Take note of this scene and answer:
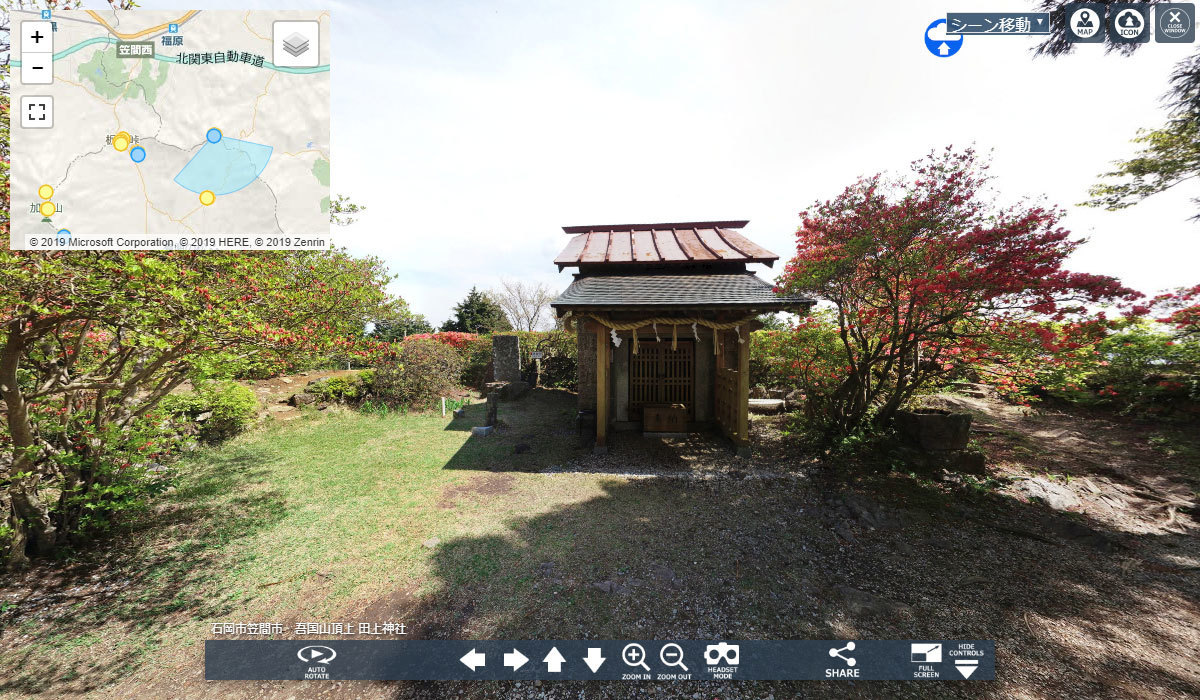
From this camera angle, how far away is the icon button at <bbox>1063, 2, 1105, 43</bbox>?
429cm

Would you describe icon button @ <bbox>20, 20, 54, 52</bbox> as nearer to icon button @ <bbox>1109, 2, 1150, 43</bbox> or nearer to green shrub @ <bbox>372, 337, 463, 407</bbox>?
green shrub @ <bbox>372, 337, 463, 407</bbox>

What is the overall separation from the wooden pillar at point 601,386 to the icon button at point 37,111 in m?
5.91

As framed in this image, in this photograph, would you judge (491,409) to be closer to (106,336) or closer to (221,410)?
(221,410)

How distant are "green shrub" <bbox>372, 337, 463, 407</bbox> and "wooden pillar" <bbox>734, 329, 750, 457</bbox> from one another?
8264 millimetres

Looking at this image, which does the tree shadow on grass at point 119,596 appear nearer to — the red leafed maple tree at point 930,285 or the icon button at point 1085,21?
the red leafed maple tree at point 930,285

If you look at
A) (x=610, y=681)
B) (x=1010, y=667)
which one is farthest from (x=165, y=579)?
(x=1010, y=667)

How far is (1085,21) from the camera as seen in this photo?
434 cm

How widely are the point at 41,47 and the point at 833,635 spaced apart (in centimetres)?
797

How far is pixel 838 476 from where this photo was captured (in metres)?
5.14

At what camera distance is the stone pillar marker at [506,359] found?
11750 millimetres

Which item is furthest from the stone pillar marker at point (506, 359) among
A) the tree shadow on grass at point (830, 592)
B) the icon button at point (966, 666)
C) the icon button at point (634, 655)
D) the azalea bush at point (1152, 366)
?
the azalea bush at point (1152, 366)

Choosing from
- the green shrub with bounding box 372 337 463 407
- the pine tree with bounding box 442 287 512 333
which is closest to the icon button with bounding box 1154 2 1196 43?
the green shrub with bounding box 372 337 463 407

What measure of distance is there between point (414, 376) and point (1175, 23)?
14.3 meters

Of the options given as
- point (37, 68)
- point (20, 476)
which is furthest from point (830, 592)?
point (37, 68)
